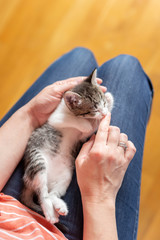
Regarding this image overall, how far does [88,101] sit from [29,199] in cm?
67

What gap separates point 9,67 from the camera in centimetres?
246

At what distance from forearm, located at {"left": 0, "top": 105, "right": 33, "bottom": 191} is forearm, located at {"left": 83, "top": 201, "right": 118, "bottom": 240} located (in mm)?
488

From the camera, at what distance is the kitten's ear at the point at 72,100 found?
4.06 feet

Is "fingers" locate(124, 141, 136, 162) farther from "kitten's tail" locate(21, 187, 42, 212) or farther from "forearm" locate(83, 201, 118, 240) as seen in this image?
"kitten's tail" locate(21, 187, 42, 212)

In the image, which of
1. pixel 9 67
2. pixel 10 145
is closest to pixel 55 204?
pixel 10 145

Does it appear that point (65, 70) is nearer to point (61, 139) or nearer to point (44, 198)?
point (61, 139)

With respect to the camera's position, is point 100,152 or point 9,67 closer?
point 100,152

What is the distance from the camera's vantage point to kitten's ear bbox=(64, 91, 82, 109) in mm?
1237

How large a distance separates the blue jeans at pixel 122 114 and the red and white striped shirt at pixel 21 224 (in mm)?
123

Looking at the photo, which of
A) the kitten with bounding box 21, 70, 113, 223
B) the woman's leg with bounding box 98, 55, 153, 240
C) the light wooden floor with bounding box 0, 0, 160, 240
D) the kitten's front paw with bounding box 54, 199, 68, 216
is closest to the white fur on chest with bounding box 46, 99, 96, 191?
the kitten with bounding box 21, 70, 113, 223

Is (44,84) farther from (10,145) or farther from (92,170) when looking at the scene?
(92,170)

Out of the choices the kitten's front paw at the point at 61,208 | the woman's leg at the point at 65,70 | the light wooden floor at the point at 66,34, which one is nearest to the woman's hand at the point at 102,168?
the kitten's front paw at the point at 61,208

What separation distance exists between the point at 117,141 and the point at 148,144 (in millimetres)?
993

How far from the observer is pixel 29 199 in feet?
3.98
